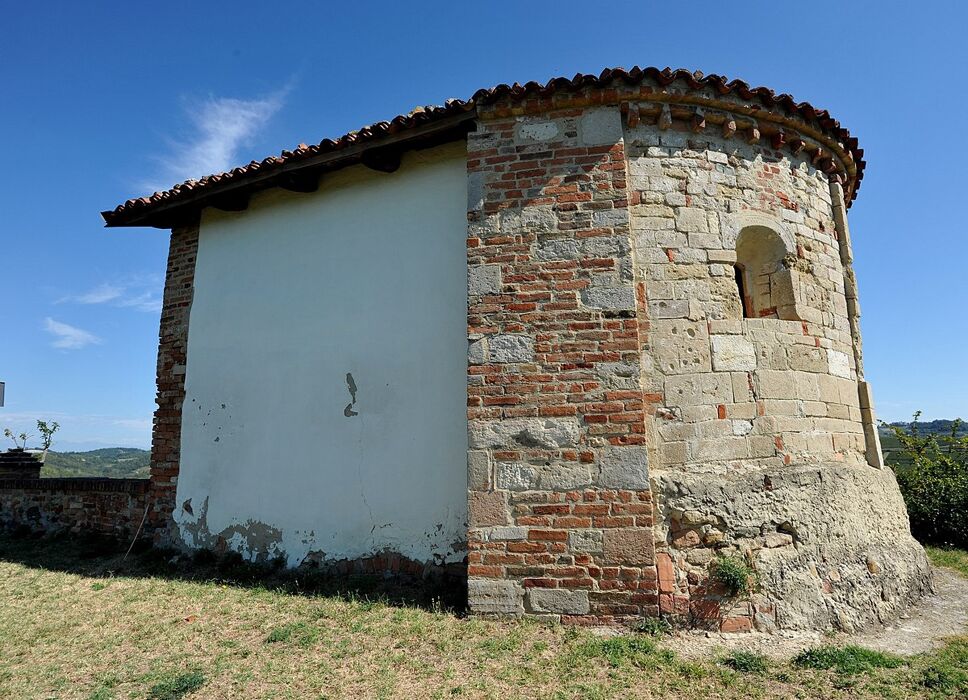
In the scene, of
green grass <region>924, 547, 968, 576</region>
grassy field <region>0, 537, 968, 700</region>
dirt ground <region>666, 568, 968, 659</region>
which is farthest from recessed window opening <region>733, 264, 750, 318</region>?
green grass <region>924, 547, 968, 576</region>

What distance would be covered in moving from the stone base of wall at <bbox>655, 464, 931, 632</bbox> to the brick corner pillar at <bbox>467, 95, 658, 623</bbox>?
Answer: 0.34 m

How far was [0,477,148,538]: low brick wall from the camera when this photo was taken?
7.63 m

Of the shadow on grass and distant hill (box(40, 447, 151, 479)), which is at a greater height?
distant hill (box(40, 447, 151, 479))

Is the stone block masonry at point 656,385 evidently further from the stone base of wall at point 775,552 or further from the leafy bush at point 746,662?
the leafy bush at point 746,662

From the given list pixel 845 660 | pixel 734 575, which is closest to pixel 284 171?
pixel 734 575

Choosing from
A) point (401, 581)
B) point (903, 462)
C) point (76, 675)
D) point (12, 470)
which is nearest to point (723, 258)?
point (401, 581)

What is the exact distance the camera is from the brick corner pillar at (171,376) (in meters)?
7.27

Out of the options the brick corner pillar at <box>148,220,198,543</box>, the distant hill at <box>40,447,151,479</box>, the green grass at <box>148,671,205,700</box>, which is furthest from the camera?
the distant hill at <box>40,447,151,479</box>

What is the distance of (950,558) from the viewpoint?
7.81 m

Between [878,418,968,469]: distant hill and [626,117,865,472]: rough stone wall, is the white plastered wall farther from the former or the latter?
[878,418,968,469]: distant hill

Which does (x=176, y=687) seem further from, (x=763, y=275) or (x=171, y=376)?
(x=763, y=275)

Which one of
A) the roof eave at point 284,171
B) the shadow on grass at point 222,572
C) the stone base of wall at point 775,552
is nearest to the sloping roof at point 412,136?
the roof eave at point 284,171

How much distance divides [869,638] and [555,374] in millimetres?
3340

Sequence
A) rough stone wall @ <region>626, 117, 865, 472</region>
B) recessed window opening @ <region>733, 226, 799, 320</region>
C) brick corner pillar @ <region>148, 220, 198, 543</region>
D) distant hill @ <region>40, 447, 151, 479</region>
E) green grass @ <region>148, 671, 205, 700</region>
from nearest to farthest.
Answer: green grass @ <region>148, 671, 205, 700</region>, rough stone wall @ <region>626, 117, 865, 472</region>, recessed window opening @ <region>733, 226, 799, 320</region>, brick corner pillar @ <region>148, 220, 198, 543</region>, distant hill @ <region>40, 447, 151, 479</region>
